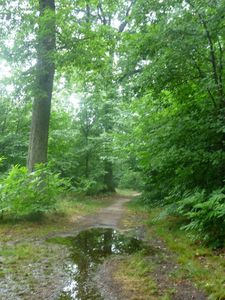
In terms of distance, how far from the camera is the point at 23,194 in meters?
9.20

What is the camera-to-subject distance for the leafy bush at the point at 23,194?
8930 millimetres

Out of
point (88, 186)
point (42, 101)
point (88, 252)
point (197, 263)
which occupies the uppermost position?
point (42, 101)

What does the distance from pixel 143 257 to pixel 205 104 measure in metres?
3.83

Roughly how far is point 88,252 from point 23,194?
345 centimetres

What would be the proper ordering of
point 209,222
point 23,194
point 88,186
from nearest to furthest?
point 209,222
point 23,194
point 88,186

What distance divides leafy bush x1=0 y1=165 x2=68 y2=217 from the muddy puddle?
1745 millimetres

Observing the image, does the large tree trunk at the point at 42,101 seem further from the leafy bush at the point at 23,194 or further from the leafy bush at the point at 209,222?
the leafy bush at the point at 209,222

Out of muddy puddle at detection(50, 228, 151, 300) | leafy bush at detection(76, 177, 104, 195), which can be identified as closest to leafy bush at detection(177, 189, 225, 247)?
muddy puddle at detection(50, 228, 151, 300)

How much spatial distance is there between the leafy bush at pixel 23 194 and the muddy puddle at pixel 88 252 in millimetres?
1745

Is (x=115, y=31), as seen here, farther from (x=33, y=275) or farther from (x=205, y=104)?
(x=33, y=275)

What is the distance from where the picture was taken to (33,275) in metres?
5.17

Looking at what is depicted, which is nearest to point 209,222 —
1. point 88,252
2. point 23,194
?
point 88,252

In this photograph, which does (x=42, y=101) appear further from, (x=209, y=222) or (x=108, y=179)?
(x=108, y=179)

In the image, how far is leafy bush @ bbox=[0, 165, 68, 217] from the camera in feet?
29.3
